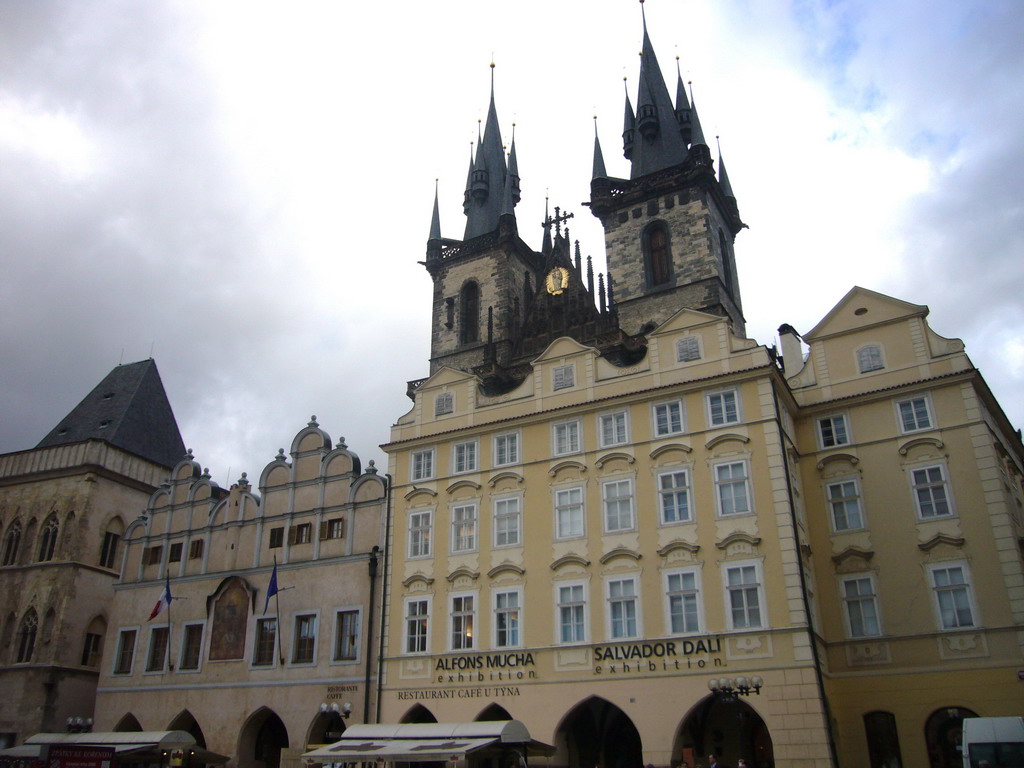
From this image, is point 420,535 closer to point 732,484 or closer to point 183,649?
point 183,649

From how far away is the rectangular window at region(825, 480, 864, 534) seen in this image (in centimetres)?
2562

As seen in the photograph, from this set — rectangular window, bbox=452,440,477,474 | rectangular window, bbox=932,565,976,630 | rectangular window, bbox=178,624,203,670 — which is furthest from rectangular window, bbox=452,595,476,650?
rectangular window, bbox=932,565,976,630

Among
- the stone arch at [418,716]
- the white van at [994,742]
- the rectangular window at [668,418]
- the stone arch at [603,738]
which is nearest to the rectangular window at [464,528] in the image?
the stone arch at [418,716]

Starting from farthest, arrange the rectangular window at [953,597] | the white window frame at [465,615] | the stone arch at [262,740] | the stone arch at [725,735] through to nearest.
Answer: the stone arch at [262,740], the white window frame at [465,615], the stone arch at [725,735], the rectangular window at [953,597]

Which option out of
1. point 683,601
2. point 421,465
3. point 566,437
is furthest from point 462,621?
point 683,601

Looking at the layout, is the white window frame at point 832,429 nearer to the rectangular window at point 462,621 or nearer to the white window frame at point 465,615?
the white window frame at point 465,615

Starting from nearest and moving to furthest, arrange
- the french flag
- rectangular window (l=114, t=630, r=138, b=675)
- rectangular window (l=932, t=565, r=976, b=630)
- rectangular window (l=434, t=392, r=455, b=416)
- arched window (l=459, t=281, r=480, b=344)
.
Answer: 1. rectangular window (l=932, t=565, r=976, b=630)
2. the french flag
3. rectangular window (l=434, t=392, r=455, b=416)
4. rectangular window (l=114, t=630, r=138, b=675)
5. arched window (l=459, t=281, r=480, b=344)

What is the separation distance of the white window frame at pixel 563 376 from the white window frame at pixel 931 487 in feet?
33.6

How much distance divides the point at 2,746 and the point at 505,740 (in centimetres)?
2443

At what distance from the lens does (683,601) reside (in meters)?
24.0

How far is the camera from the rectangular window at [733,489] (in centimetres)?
2430

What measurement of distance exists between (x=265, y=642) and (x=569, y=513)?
1167cm

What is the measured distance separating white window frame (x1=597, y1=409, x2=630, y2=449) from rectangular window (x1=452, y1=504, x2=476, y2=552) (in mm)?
4741

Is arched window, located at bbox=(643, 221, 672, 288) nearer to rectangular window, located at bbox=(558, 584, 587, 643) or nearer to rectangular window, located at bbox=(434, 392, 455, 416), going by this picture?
rectangular window, located at bbox=(434, 392, 455, 416)
